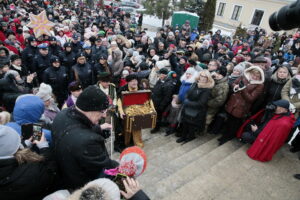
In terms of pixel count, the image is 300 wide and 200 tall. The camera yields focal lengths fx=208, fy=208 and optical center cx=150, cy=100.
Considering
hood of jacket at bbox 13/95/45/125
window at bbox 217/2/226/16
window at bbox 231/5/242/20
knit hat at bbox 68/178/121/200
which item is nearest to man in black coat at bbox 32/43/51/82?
hood of jacket at bbox 13/95/45/125

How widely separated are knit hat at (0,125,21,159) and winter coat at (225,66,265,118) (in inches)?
168

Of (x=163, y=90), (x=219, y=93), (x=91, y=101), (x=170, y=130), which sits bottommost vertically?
(x=170, y=130)

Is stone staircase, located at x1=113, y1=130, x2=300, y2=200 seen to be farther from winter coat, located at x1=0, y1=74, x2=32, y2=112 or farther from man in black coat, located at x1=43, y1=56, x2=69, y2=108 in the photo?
man in black coat, located at x1=43, y1=56, x2=69, y2=108

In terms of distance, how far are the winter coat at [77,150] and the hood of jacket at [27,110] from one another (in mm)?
783

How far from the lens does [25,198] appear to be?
1.97 metres

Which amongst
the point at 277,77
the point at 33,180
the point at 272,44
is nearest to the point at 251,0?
the point at 272,44

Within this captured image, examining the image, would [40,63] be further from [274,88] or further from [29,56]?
[274,88]

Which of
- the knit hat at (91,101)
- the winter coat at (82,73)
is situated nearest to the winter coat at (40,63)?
the winter coat at (82,73)

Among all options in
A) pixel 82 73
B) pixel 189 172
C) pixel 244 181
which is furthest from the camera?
pixel 82 73

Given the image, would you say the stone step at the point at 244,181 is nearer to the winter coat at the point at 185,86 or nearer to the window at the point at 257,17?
the winter coat at the point at 185,86

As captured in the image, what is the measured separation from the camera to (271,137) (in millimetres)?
3969

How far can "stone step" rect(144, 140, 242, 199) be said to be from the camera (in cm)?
368

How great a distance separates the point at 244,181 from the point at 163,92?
2785mm

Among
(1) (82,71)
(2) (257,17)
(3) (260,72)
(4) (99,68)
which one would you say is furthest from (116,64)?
(2) (257,17)
